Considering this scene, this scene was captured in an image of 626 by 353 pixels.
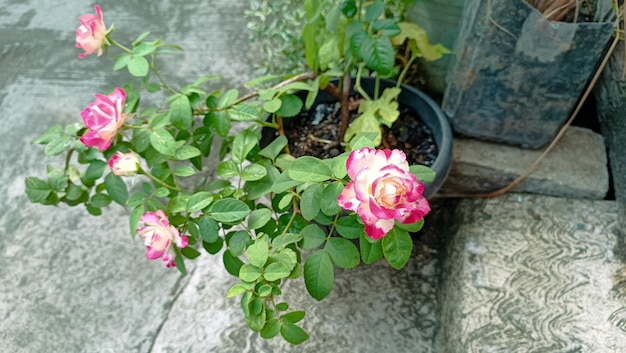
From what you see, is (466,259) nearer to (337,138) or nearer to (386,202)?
(337,138)

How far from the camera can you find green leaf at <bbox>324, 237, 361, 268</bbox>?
0.93 meters

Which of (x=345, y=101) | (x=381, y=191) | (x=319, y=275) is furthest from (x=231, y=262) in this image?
(x=345, y=101)

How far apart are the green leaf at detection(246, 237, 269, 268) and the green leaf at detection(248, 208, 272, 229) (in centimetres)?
7

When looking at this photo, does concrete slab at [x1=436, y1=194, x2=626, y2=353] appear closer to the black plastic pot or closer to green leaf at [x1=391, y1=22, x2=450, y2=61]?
the black plastic pot

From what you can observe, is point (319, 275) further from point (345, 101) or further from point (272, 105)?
point (345, 101)

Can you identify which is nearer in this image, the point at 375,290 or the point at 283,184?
the point at 283,184

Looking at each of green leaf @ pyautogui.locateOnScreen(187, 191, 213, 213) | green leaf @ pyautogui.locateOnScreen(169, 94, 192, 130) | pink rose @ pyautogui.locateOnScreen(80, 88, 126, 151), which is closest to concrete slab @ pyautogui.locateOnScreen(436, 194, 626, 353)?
green leaf @ pyautogui.locateOnScreen(187, 191, 213, 213)

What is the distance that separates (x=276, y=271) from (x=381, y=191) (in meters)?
0.24

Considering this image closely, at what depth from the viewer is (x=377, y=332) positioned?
4.39ft

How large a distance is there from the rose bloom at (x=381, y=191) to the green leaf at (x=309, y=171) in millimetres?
76

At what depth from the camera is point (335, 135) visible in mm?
1526

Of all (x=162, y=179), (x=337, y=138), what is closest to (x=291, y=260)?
(x=162, y=179)

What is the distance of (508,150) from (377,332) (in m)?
0.61

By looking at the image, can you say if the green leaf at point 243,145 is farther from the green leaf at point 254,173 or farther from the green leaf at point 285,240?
the green leaf at point 285,240
